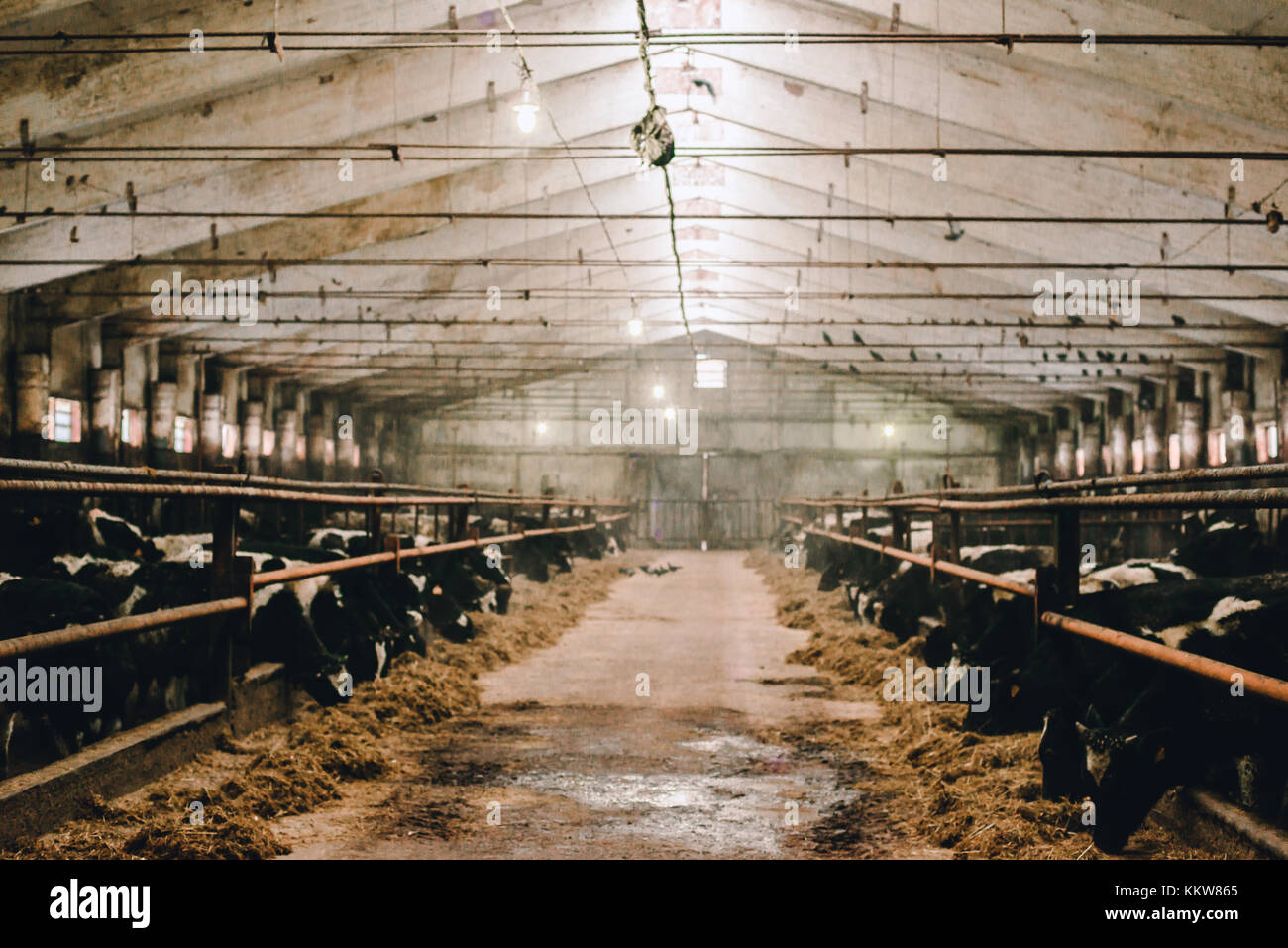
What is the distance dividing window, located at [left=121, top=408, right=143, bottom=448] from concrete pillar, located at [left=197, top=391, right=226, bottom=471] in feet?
8.63

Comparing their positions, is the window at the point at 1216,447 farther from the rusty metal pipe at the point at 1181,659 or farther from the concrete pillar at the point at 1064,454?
the rusty metal pipe at the point at 1181,659

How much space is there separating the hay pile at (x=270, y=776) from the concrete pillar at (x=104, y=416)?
1220cm

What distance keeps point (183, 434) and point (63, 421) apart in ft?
14.7

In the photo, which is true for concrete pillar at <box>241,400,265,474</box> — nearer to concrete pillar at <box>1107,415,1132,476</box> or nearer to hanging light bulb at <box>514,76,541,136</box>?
hanging light bulb at <box>514,76,541,136</box>

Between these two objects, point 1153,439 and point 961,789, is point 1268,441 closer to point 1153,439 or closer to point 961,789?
point 1153,439

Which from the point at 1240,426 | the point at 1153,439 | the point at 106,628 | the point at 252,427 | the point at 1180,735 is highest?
the point at 252,427

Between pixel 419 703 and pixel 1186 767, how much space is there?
3.66m

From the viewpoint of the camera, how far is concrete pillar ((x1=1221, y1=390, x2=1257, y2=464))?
64.2 feet

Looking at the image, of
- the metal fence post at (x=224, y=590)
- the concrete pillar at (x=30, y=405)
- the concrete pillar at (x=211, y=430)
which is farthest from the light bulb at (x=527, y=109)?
the concrete pillar at (x=211, y=430)

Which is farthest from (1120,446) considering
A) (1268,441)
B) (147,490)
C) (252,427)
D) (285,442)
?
(147,490)

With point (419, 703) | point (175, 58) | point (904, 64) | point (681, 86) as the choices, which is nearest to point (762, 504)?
point (681, 86)

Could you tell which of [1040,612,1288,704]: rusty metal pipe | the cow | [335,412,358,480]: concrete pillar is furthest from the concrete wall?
the cow

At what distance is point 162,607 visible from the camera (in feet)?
16.0
